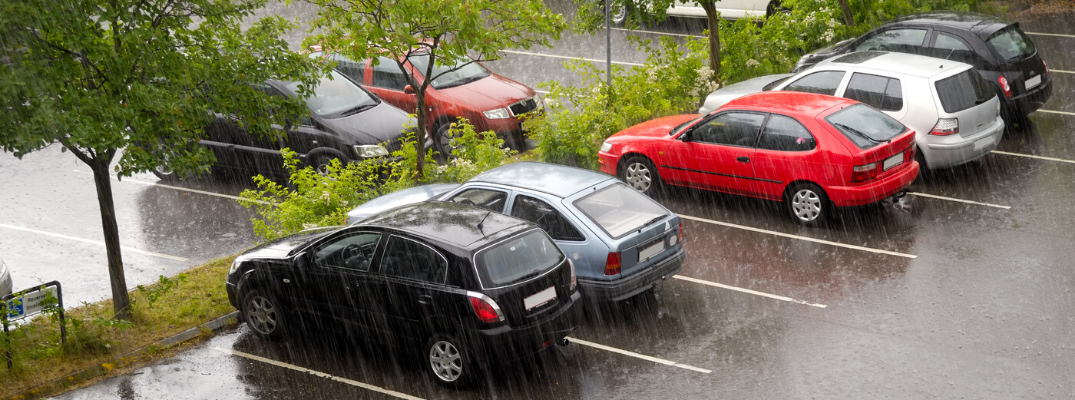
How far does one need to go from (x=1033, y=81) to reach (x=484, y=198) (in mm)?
9305

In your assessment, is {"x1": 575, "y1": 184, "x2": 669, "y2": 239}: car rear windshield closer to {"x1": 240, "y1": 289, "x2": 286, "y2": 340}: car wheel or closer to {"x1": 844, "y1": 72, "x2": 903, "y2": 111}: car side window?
{"x1": 240, "y1": 289, "x2": 286, "y2": 340}: car wheel

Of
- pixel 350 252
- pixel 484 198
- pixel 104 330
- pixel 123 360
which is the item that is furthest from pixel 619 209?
pixel 104 330

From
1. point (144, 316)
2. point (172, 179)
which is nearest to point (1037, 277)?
point (144, 316)

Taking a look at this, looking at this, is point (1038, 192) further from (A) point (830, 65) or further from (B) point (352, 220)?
(B) point (352, 220)

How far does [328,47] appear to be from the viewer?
1184 centimetres

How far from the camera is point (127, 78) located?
29.3 ft

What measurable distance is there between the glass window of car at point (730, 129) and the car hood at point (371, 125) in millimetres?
4325

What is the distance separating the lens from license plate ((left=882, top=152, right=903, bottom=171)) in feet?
38.8

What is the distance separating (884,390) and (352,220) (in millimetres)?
5865

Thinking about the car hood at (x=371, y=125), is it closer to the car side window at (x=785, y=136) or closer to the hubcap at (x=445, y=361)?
the car side window at (x=785, y=136)

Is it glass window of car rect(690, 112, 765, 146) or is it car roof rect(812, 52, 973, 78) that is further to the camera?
car roof rect(812, 52, 973, 78)

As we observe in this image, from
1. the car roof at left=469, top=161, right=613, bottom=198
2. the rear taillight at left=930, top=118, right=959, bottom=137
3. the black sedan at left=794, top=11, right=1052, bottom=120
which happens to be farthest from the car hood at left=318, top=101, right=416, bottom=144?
the black sedan at left=794, top=11, right=1052, bottom=120

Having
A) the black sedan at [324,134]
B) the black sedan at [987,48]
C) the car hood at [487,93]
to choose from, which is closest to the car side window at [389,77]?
the car hood at [487,93]

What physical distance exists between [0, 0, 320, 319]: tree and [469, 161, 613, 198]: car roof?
7.38ft
